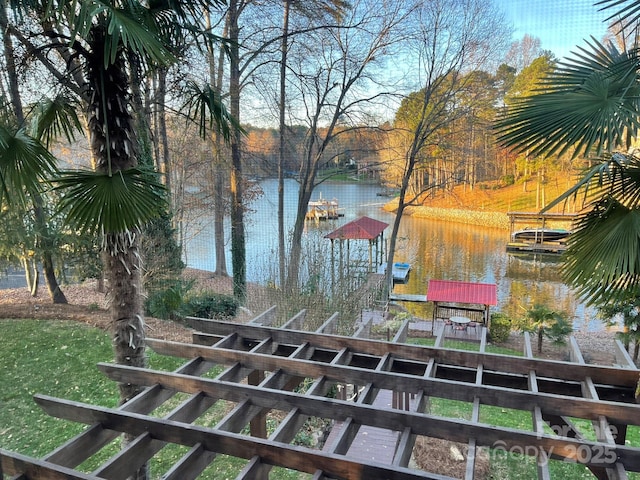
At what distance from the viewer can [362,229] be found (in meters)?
7.40

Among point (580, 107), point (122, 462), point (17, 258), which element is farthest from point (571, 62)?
point (17, 258)

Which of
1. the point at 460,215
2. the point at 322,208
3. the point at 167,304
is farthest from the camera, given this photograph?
the point at 460,215

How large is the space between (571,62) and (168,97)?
17.9 feet

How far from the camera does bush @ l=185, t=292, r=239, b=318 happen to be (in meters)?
5.97

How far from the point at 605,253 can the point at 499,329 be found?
18.0ft

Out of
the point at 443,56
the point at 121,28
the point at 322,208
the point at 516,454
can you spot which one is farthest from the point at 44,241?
the point at 443,56

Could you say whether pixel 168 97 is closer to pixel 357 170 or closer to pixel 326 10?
pixel 326 10

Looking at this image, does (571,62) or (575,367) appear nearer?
(575,367)

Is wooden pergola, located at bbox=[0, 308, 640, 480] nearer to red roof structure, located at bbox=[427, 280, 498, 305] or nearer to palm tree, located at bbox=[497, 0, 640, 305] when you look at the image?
palm tree, located at bbox=[497, 0, 640, 305]

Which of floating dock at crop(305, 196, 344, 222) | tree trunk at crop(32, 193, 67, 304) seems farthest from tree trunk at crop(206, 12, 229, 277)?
tree trunk at crop(32, 193, 67, 304)

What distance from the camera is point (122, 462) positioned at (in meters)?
1.12

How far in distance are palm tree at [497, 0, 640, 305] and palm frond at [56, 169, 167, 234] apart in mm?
1674

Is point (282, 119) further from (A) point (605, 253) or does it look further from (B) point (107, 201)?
(A) point (605, 253)

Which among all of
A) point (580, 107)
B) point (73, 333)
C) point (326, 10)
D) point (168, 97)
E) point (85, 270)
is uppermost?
point (326, 10)
